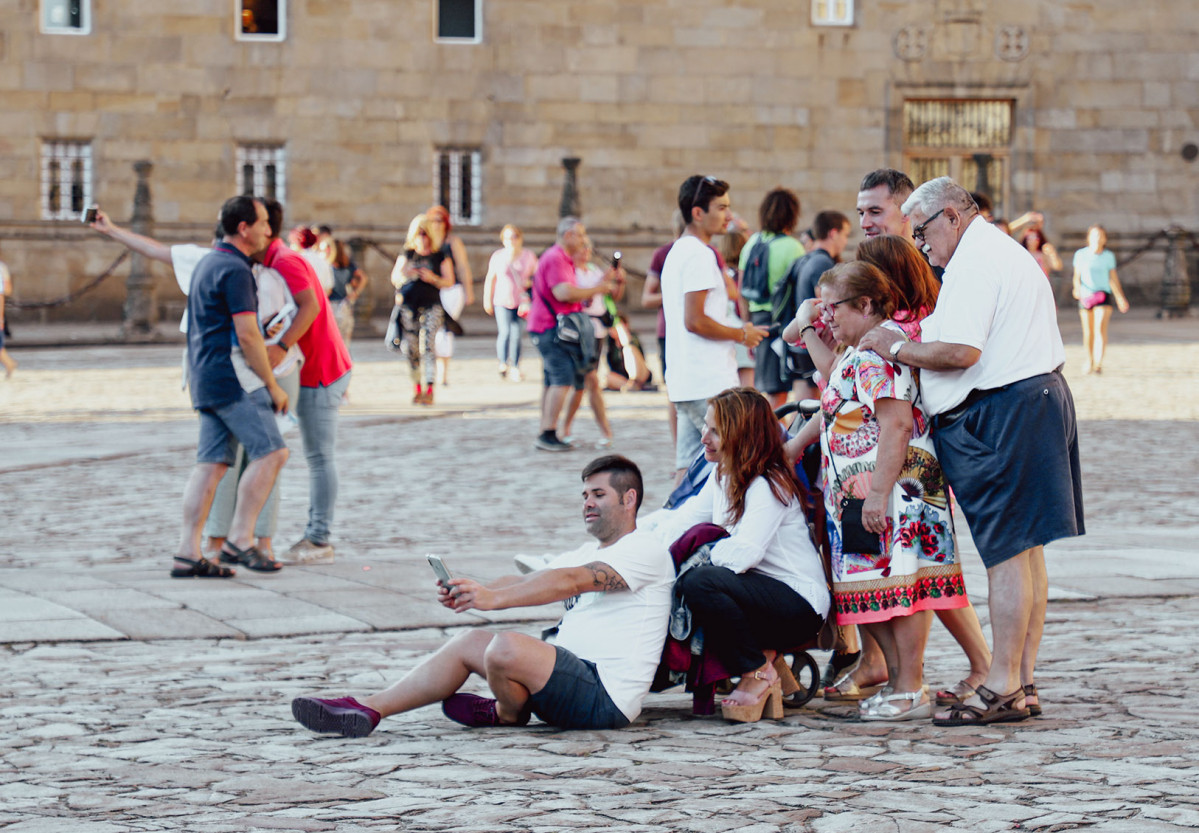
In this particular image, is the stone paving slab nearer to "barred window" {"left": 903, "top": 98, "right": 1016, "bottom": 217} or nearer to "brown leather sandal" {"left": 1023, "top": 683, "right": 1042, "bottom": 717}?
"brown leather sandal" {"left": 1023, "top": 683, "right": 1042, "bottom": 717}

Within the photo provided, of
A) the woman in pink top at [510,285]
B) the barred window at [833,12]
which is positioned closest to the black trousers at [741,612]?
the woman in pink top at [510,285]

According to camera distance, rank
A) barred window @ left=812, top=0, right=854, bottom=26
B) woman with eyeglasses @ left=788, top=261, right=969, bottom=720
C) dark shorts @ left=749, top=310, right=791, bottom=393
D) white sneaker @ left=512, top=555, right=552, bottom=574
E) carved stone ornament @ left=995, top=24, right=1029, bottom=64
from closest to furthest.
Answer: woman with eyeglasses @ left=788, top=261, right=969, bottom=720 → white sneaker @ left=512, top=555, right=552, bottom=574 → dark shorts @ left=749, top=310, right=791, bottom=393 → barred window @ left=812, top=0, right=854, bottom=26 → carved stone ornament @ left=995, top=24, right=1029, bottom=64

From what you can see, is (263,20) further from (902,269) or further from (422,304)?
(902,269)

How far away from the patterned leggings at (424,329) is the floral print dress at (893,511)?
1128cm

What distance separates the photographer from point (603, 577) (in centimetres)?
550

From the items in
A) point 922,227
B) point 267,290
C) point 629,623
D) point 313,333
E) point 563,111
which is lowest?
point 629,623

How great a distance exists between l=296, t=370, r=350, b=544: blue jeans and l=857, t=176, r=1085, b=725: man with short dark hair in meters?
3.87

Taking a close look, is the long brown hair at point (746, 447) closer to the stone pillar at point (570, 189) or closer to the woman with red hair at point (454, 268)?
the woman with red hair at point (454, 268)

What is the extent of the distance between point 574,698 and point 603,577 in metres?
0.38

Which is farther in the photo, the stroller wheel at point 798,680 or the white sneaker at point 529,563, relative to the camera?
the white sneaker at point 529,563

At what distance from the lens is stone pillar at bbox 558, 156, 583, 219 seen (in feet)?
94.3

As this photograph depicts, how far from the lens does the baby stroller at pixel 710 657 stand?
5727mm

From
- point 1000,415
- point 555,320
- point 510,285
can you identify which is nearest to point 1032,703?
point 1000,415

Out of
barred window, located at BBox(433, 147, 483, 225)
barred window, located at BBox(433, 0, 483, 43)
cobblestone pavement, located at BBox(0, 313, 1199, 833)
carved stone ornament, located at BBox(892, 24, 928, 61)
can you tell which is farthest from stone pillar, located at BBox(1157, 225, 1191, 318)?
cobblestone pavement, located at BBox(0, 313, 1199, 833)
